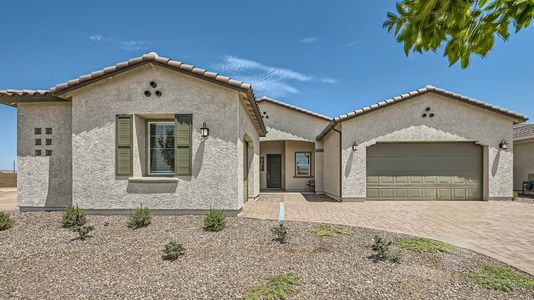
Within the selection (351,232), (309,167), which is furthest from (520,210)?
(309,167)

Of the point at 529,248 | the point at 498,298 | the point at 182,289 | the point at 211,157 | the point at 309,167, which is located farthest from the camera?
the point at 309,167

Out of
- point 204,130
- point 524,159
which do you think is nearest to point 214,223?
point 204,130

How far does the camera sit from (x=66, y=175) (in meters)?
8.30

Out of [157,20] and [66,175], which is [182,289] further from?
[157,20]

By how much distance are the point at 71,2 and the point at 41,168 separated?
525cm

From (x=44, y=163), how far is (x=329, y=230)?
8988 mm

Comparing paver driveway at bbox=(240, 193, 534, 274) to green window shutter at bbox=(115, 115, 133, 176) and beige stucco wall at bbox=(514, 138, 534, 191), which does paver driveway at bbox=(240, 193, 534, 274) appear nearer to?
green window shutter at bbox=(115, 115, 133, 176)

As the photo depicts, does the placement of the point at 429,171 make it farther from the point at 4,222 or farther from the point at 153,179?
the point at 4,222

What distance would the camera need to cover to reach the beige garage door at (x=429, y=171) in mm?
11664

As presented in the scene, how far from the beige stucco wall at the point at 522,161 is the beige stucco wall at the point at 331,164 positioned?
1141 cm

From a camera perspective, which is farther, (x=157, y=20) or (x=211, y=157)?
(x=157, y=20)

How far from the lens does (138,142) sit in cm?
793

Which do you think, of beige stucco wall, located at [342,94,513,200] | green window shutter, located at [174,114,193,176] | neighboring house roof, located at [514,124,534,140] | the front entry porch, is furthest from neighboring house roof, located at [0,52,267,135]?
neighboring house roof, located at [514,124,534,140]

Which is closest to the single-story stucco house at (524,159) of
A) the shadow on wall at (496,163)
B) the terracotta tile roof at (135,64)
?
the shadow on wall at (496,163)
